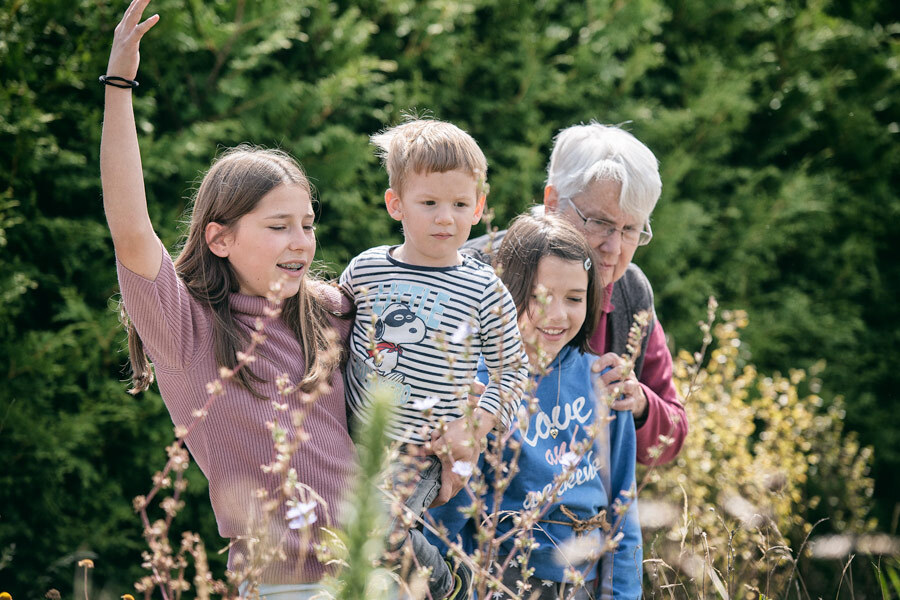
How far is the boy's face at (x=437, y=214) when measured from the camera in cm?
232

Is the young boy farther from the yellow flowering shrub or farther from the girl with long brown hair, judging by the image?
the yellow flowering shrub

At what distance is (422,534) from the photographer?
2.24 meters

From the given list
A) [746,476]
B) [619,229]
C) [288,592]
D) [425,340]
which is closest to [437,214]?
[425,340]

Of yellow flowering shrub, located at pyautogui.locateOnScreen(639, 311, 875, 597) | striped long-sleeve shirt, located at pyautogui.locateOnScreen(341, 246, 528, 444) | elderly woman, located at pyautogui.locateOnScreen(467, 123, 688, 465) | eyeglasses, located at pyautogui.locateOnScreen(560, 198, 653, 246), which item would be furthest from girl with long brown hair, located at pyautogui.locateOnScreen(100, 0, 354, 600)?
yellow flowering shrub, located at pyautogui.locateOnScreen(639, 311, 875, 597)

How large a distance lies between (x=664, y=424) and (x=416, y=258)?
3.45 feet

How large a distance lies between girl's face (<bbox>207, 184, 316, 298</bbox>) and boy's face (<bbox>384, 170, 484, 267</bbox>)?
272mm

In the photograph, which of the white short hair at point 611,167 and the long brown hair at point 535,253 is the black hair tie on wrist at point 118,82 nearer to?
the long brown hair at point 535,253

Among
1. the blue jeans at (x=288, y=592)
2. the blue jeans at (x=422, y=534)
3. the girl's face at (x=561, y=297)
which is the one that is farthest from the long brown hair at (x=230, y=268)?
the girl's face at (x=561, y=297)

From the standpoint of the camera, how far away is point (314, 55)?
171 inches

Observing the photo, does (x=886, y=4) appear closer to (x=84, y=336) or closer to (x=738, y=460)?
(x=738, y=460)

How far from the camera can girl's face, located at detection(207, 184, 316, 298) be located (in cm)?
225

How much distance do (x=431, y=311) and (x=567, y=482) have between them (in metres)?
0.59

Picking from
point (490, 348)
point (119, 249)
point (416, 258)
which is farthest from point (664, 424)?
point (119, 249)

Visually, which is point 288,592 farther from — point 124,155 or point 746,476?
point 746,476
